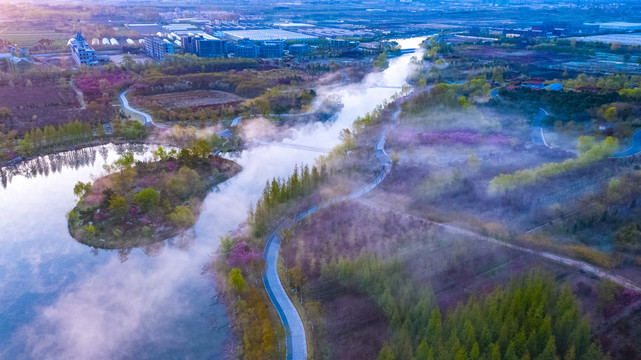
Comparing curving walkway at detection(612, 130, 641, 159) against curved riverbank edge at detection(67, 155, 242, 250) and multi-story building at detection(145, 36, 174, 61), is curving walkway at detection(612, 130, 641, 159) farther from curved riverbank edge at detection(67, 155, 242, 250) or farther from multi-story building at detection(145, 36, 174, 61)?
multi-story building at detection(145, 36, 174, 61)

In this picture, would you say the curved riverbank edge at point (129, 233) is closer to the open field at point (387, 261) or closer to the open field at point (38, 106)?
the open field at point (387, 261)

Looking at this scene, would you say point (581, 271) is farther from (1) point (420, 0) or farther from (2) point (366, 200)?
(1) point (420, 0)

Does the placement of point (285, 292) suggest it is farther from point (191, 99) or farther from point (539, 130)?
point (191, 99)

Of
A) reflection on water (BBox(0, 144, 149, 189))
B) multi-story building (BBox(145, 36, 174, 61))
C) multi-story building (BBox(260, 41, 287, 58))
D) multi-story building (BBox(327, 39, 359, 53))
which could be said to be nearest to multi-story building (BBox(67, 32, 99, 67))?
multi-story building (BBox(145, 36, 174, 61))

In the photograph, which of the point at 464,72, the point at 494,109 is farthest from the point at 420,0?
the point at 494,109

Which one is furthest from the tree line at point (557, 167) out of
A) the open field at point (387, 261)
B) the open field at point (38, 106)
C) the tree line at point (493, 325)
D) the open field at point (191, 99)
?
the open field at point (38, 106)
